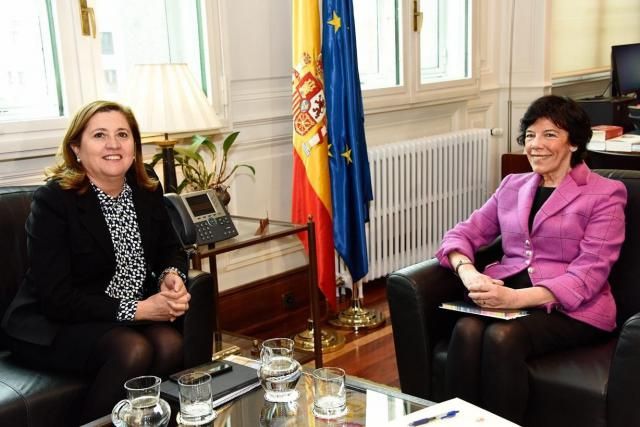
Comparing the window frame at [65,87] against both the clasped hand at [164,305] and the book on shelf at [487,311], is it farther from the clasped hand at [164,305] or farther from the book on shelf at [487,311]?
the book on shelf at [487,311]

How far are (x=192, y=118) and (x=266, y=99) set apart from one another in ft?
2.99

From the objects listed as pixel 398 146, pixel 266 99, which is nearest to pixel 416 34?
pixel 398 146

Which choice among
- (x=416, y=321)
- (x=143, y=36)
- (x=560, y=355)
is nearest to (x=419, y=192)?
(x=143, y=36)

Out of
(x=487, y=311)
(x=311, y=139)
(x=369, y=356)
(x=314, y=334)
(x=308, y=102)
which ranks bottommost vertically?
(x=369, y=356)

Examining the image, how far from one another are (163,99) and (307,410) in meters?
1.29

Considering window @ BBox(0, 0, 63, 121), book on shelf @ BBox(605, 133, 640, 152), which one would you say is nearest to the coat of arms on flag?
window @ BBox(0, 0, 63, 121)

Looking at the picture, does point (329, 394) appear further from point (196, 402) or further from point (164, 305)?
point (164, 305)

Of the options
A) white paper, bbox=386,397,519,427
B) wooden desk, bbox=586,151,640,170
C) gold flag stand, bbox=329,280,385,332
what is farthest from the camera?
wooden desk, bbox=586,151,640,170

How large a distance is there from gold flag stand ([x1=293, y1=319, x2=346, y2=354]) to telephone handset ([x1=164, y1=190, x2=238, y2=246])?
776mm

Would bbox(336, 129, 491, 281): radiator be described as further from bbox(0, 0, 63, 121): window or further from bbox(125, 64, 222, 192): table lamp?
bbox(0, 0, 63, 121): window

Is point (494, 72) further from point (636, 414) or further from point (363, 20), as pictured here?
point (636, 414)

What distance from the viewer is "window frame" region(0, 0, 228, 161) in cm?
258

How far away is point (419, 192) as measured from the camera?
13.4ft

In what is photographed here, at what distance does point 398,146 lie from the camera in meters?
3.89
